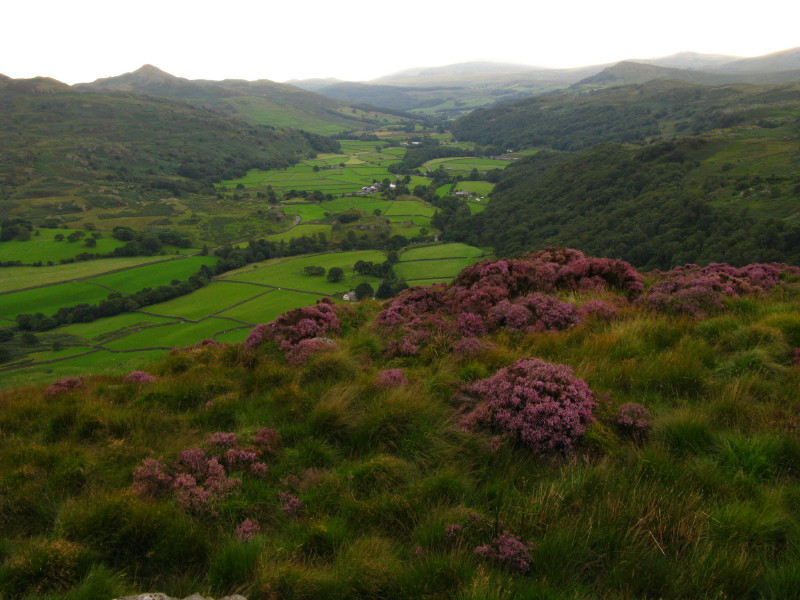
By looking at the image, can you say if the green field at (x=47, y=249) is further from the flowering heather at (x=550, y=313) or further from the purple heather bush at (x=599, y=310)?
the purple heather bush at (x=599, y=310)

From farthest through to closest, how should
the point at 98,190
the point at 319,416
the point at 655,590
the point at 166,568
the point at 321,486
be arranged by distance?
the point at 98,190
the point at 319,416
the point at 321,486
the point at 166,568
the point at 655,590

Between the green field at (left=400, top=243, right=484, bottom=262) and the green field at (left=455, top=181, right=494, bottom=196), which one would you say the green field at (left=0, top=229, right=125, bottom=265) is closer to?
the green field at (left=400, top=243, right=484, bottom=262)

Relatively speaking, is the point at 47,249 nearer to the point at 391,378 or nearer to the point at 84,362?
the point at 84,362

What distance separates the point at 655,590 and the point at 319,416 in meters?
5.35

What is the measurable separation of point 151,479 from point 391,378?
14.8 feet

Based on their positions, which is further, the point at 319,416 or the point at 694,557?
the point at 319,416

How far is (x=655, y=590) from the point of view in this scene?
144 inches

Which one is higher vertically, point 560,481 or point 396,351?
point 560,481

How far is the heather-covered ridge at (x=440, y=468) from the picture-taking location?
4008 mm

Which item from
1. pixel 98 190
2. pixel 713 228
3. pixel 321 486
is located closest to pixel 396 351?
pixel 321 486

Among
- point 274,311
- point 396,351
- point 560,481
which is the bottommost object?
point 274,311

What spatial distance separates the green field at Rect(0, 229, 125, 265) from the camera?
4476 inches

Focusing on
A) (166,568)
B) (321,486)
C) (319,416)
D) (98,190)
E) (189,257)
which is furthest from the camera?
(98,190)

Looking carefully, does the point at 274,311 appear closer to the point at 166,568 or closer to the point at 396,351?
the point at 396,351
